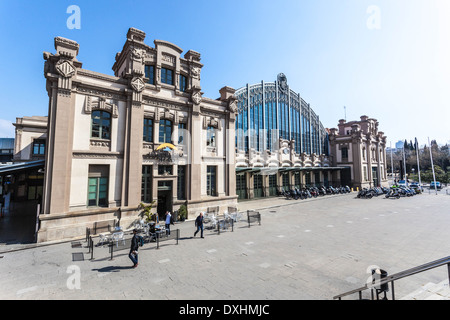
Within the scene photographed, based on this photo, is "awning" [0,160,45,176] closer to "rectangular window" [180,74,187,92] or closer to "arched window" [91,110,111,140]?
"arched window" [91,110,111,140]

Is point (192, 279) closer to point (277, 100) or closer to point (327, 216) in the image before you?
point (327, 216)

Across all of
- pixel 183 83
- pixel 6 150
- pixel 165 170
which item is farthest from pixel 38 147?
pixel 183 83

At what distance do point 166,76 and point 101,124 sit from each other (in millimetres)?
7033

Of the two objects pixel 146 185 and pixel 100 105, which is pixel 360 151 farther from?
pixel 100 105

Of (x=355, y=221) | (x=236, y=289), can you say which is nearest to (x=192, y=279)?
(x=236, y=289)

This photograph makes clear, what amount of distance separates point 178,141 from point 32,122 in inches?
1005

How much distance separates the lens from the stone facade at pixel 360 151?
41750mm

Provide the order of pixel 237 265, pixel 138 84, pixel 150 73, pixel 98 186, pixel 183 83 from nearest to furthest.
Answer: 1. pixel 237 265
2. pixel 98 186
3. pixel 138 84
4. pixel 150 73
5. pixel 183 83

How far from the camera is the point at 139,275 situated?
807 centimetres

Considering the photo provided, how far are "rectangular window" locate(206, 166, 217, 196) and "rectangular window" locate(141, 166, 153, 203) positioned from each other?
550 cm

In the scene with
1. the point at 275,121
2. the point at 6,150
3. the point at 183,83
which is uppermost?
the point at 275,121

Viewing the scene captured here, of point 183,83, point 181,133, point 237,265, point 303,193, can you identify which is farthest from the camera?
point 303,193

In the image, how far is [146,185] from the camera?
53.9 feet

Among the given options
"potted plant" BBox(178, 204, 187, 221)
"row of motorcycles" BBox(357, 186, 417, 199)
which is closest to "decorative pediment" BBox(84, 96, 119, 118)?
"potted plant" BBox(178, 204, 187, 221)
